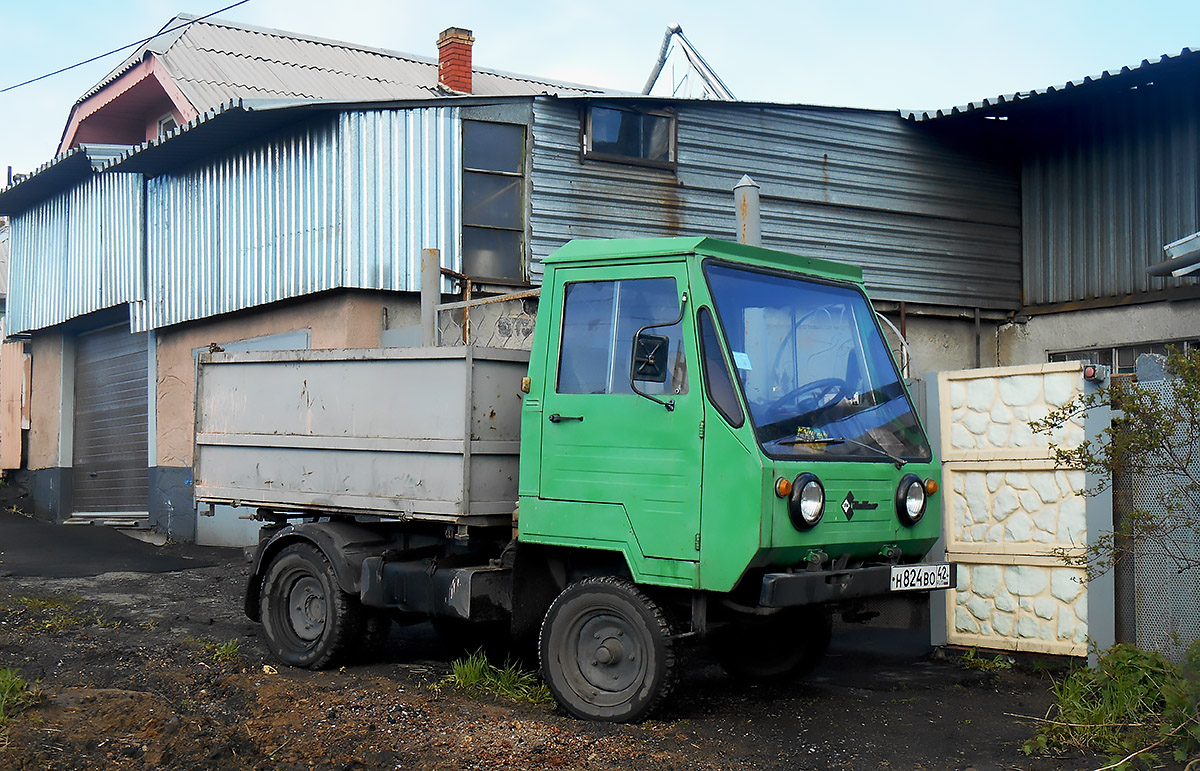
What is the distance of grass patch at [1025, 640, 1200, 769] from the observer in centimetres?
526

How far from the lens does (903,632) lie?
28.8 ft

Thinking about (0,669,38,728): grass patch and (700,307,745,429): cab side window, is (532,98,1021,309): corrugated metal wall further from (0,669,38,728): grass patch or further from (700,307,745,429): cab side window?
(0,669,38,728): grass patch

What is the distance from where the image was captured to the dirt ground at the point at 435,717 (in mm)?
5324

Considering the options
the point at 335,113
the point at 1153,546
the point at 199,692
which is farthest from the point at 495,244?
the point at 1153,546

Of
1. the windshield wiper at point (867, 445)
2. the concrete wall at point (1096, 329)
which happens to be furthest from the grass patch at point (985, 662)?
the concrete wall at point (1096, 329)

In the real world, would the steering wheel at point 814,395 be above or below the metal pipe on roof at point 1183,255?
below

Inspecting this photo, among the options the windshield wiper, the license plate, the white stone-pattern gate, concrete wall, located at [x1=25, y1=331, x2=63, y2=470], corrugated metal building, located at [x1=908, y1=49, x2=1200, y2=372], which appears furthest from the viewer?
concrete wall, located at [x1=25, y1=331, x2=63, y2=470]

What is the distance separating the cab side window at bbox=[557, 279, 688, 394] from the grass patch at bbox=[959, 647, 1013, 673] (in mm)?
3111

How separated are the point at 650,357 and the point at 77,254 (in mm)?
14770

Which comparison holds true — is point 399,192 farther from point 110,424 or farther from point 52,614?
point 110,424

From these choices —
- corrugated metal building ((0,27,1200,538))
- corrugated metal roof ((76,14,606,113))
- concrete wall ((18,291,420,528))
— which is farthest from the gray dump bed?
corrugated metal roof ((76,14,606,113))

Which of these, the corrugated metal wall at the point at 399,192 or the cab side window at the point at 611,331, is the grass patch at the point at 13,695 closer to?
the cab side window at the point at 611,331

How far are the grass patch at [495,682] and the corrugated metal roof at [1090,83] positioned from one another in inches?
373

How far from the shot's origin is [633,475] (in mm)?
5918
